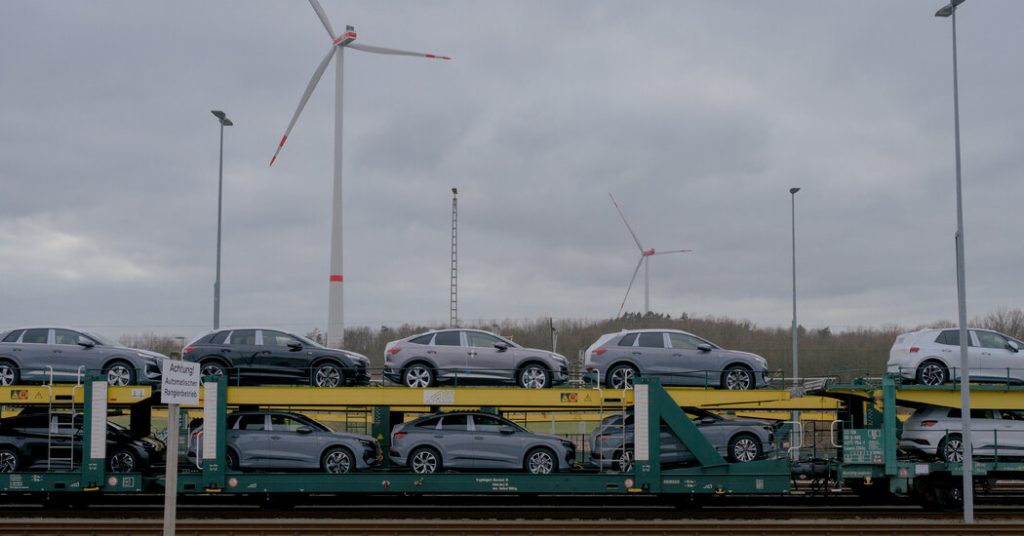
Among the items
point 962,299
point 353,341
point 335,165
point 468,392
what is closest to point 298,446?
point 468,392

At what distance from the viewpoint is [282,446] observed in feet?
55.7

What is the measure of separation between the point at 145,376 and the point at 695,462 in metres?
11.2

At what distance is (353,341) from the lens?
1571 inches

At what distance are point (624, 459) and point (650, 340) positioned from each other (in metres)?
2.89

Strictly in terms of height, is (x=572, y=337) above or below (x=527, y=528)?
above

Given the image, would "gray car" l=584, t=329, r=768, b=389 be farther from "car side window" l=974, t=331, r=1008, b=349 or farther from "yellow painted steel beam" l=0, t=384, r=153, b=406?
"yellow painted steel beam" l=0, t=384, r=153, b=406

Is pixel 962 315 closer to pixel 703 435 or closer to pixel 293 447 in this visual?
pixel 703 435

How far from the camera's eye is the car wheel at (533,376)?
18.4 metres

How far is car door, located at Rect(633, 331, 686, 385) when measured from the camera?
18312 mm

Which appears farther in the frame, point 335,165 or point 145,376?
point 335,165

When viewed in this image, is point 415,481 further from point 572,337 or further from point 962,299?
point 572,337

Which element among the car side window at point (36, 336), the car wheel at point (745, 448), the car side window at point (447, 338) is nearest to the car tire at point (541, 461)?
the car side window at point (447, 338)

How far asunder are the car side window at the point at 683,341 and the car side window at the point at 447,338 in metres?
4.47

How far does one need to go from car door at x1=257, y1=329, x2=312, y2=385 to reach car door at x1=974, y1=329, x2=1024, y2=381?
569 inches
